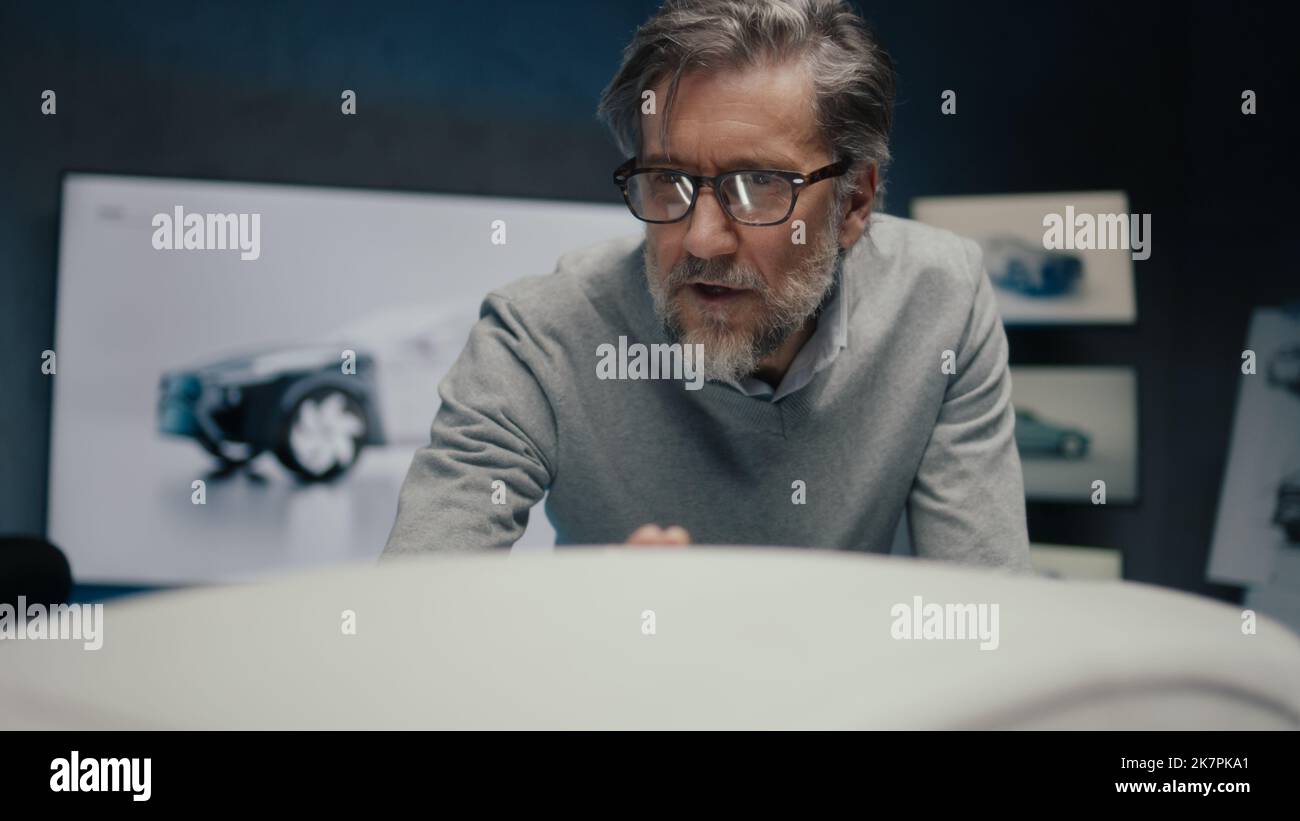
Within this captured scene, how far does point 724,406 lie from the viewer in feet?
4.17

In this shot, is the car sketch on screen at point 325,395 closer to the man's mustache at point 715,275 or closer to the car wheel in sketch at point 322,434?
the car wheel in sketch at point 322,434

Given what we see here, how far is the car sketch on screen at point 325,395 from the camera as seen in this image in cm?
280

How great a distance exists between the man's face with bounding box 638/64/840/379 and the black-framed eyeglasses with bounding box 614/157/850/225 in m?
0.01

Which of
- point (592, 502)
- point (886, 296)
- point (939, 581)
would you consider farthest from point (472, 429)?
point (939, 581)

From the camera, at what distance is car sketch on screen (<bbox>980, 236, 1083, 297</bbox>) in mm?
2979

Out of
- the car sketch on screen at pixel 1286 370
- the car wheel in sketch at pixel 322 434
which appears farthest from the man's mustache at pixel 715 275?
the car sketch on screen at pixel 1286 370

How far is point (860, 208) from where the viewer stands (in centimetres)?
147

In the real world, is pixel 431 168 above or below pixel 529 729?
above

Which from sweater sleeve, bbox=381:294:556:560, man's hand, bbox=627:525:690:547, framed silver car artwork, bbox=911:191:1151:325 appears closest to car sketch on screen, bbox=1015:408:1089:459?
framed silver car artwork, bbox=911:191:1151:325

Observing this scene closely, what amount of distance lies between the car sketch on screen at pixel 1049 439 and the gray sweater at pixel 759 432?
5.67 ft

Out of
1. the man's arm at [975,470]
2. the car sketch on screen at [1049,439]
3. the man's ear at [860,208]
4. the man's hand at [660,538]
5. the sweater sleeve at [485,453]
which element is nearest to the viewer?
the man's hand at [660,538]

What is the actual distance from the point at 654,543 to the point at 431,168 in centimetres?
257

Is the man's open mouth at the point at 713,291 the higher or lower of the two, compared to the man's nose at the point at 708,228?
lower
